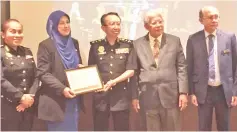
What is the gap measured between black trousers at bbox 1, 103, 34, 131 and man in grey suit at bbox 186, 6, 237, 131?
4.13 ft

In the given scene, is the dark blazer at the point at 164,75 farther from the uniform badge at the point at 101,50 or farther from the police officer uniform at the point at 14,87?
the police officer uniform at the point at 14,87

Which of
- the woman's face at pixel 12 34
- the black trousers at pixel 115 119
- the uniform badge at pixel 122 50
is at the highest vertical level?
the woman's face at pixel 12 34

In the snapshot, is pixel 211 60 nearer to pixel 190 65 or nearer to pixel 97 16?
pixel 190 65

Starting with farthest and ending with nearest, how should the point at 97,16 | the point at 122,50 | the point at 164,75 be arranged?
1. the point at 97,16
2. the point at 122,50
3. the point at 164,75

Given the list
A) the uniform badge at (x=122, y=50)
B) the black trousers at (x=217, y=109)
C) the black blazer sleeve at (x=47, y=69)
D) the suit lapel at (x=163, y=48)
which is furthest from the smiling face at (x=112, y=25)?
the black trousers at (x=217, y=109)

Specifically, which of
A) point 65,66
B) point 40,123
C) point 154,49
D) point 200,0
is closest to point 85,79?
point 65,66

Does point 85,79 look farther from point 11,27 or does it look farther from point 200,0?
point 200,0

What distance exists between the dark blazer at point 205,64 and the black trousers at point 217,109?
0.04 m

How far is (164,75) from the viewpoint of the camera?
2750mm

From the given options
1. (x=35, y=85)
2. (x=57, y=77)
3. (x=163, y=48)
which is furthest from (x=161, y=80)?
(x=35, y=85)

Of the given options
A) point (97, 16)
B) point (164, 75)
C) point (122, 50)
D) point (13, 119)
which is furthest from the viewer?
point (97, 16)

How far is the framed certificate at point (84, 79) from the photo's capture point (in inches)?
109

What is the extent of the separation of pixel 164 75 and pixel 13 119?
1.13 m

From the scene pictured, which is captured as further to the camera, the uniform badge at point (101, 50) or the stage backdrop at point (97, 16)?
the stage backdrop at point (97, 16)
